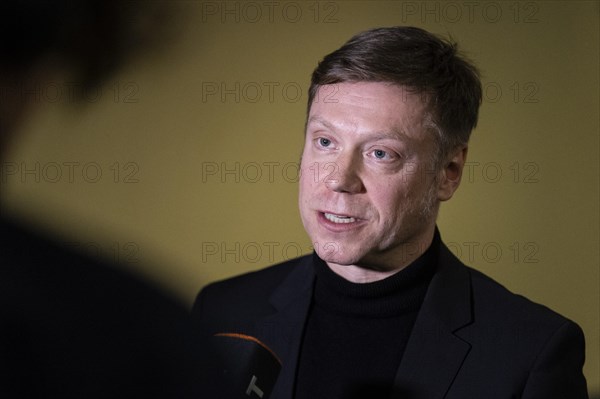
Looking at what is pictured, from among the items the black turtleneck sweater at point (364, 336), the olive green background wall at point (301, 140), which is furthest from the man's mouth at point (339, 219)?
the olive green background wall at point (301, 140)

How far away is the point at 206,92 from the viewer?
2.12 metres

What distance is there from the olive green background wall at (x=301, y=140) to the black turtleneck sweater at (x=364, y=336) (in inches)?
21.0

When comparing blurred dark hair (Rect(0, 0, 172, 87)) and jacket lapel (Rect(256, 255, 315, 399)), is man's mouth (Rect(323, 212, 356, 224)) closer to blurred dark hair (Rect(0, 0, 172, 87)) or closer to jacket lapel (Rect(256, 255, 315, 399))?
jacket lapel (Rect(256, 255, 315, 399))

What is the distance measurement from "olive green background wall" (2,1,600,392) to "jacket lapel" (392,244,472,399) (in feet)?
1.61

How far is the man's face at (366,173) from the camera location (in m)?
1.46

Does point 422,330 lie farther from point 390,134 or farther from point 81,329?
point 81,329

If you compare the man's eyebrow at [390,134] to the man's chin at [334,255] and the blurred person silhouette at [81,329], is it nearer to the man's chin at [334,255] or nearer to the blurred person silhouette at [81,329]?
the man's chin at [334,255]

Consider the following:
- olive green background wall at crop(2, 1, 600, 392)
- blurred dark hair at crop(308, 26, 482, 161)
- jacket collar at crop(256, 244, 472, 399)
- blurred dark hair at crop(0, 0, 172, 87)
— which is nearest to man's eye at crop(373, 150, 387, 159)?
blurred dark hair at crop(308, 26, 482, 161)

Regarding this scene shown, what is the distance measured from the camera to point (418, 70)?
1463 mm

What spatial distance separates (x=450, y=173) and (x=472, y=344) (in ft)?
1.04

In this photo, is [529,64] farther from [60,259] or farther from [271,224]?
[60,259]

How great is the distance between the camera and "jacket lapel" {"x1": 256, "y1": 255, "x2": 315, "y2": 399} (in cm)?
152

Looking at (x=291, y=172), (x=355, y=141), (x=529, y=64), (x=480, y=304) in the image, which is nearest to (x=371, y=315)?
(x=480, y=304)

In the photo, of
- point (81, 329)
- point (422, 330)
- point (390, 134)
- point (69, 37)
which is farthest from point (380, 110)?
point (81, 329)
